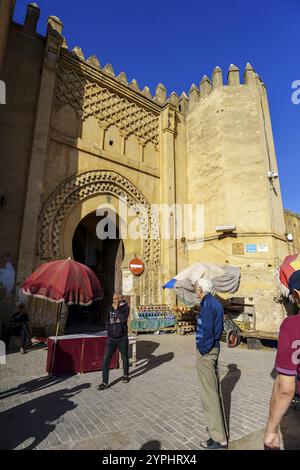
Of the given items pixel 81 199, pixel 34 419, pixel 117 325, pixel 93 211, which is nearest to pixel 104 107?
pixel 81 199

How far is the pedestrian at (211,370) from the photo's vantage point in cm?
289

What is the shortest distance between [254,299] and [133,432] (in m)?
9.76

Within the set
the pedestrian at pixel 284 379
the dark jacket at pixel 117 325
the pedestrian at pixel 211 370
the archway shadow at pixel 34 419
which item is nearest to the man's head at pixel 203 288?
the pedestrian at pixel 211 370

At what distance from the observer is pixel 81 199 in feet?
36.1

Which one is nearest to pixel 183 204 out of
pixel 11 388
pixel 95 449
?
pixel 11 388

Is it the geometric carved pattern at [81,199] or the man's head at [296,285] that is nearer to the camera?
the man's head at [296,285]

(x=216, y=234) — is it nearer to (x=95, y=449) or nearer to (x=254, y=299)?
(x=254, y=299)

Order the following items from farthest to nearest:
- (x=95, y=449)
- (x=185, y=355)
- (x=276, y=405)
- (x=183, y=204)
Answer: (x=183, y=204) → (x=185, y=355) → (x=95, y=449) → (x=276, y=405)

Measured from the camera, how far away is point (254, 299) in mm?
11680

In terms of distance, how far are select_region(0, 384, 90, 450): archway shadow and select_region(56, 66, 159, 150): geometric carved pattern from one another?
1080cm

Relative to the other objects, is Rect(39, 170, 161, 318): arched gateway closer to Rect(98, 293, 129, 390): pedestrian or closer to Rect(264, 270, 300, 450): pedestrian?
Rect(98, 293, 129, 390): pedestrian

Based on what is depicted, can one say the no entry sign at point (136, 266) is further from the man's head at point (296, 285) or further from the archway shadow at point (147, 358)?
the man's head at point (296, 285)

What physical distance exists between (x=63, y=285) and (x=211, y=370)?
122 inches

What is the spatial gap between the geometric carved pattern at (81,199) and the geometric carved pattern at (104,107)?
269 cm
